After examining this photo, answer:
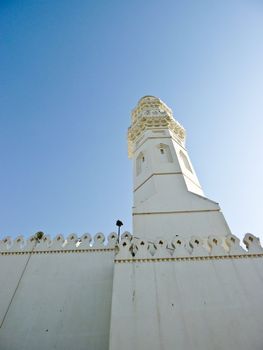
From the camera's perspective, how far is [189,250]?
206 inches

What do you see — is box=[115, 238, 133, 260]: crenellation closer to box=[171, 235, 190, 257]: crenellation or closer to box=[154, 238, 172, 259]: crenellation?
box=[154, 238, 172, 259]: crenellation

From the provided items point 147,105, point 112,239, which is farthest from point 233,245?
point 147,105

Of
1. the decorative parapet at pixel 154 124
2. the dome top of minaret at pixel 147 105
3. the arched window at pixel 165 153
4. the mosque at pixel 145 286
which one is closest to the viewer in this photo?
the mosque at pixel 145 286

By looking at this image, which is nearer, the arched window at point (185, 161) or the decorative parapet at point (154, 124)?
the arched window at point (185, 161)

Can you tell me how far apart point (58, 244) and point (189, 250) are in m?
4.57

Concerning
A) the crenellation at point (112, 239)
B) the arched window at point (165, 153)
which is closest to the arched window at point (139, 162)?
the arched window at point (165, 153)

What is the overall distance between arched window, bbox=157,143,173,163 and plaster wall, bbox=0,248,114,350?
544cm

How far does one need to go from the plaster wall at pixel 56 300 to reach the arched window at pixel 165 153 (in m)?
5.44

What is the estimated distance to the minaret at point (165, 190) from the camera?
6957mm

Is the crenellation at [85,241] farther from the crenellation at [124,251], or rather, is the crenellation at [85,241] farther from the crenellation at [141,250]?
the crenellation at [141,250]

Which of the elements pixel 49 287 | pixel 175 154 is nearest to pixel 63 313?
pixel 49 287

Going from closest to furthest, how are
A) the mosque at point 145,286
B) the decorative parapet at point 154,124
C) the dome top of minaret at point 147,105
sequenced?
the mosque at point 145,286
the decorative parapet at point 154,124
the dome top of minaret at point 147,105

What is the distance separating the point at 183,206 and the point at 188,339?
447cm

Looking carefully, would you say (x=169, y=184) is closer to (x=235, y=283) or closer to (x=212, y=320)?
(x=235, y=283)
